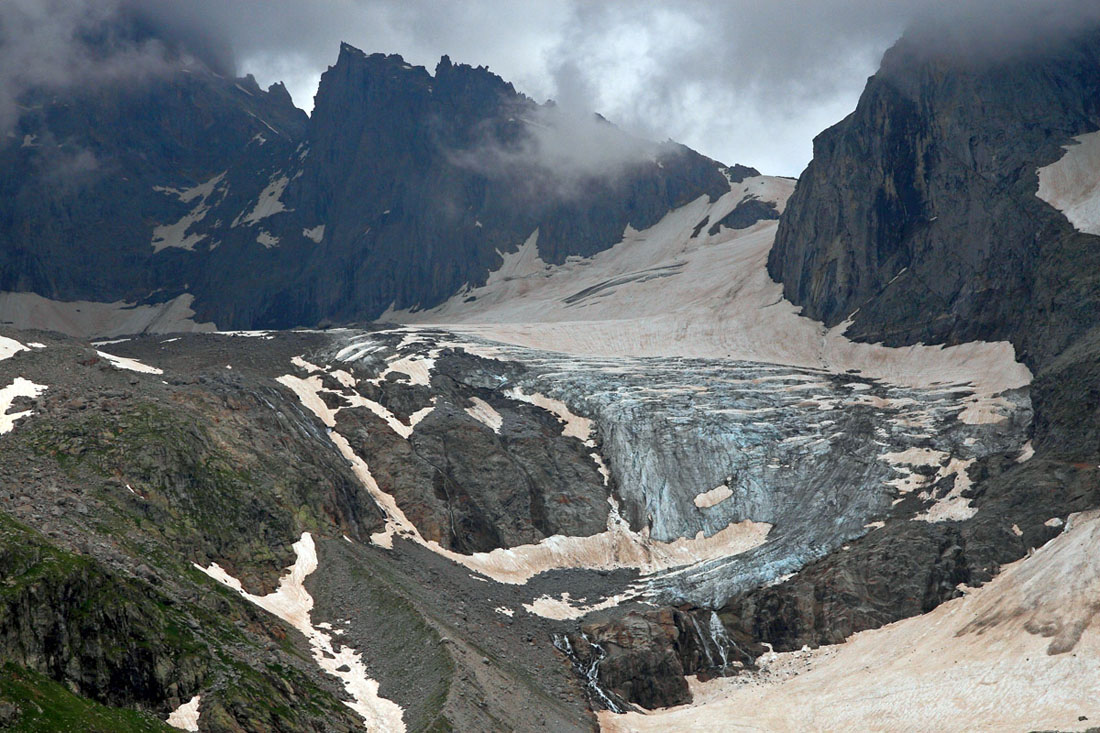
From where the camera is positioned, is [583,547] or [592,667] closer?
[592,667]

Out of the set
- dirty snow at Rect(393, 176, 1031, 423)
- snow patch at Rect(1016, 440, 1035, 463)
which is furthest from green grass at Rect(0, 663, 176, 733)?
dirty snow at Rect(393, 176, 1031, 423)

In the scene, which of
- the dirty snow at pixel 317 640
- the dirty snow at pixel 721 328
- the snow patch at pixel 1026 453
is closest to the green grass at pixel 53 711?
the dirty snow at pixel 317 640

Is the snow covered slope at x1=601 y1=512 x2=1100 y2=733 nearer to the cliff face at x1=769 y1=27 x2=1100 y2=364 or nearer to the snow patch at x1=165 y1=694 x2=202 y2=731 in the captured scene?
the snow patch at x1=165 y1=694 x2=202 y2=731

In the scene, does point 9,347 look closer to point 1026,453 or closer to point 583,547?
point 583,547

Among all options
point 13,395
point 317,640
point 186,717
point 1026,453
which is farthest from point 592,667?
point 13,395

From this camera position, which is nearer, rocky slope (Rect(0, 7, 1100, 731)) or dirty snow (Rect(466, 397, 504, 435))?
rocky slope (Rect(0, 7, 1100, 731))

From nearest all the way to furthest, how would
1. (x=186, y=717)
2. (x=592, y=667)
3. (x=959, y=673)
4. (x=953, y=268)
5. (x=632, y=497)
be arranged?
1. (x=186, y=717)
2. (x=959, y=673)
3. (x=592, y=667)
4. (x=632, y=497)
5. (x=953, y=268)
